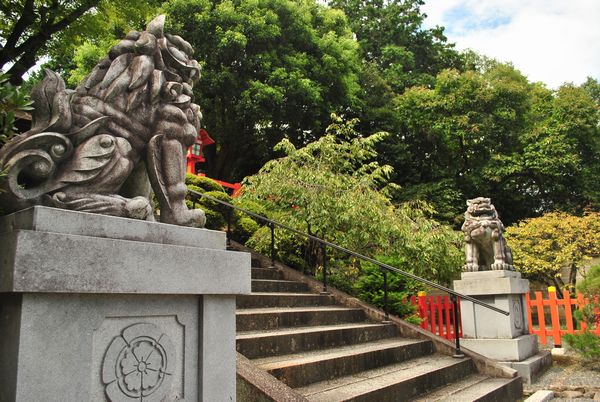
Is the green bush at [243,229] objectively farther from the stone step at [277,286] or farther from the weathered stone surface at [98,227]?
the weathered stone surface at [98,227]

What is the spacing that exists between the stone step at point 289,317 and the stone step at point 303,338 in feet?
0.40

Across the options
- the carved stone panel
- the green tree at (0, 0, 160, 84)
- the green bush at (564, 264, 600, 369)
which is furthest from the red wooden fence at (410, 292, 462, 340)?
the green tree at (0, 0, 160, 84)

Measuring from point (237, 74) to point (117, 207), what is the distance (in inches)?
596

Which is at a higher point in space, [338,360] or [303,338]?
[303,338]

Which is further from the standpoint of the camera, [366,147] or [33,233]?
[366,147]

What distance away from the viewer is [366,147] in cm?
1116

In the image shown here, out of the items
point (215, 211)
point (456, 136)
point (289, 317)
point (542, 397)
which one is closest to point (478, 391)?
point (542, 397)

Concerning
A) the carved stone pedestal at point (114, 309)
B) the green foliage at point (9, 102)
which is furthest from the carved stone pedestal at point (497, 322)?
the green foliage at point (9, 102)

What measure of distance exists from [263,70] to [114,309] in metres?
15.3

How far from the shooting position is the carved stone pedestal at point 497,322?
771 cm

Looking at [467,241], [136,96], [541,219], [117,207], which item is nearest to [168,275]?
[117,207]

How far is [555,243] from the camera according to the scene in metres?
16.6

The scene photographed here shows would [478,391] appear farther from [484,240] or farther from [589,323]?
[589,323]

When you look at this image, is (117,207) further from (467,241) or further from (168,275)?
(467,241)
